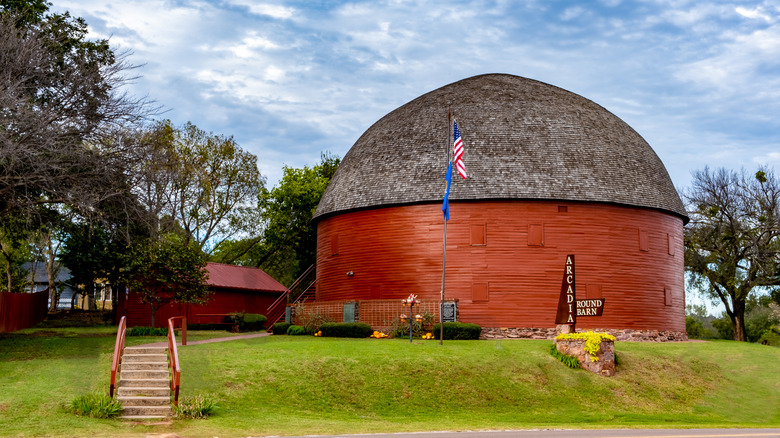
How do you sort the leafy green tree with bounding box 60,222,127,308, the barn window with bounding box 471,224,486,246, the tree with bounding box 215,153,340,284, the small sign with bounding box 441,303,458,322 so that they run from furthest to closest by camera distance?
the tree with bounding box 215,153,340,284
the leafy green tree with bounding box 60,222,127,308
the barn window with bounding box 471,224,486,246
the small sign with bounding box 441,303,458,322

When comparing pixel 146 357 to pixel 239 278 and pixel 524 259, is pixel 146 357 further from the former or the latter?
pixel 239 278

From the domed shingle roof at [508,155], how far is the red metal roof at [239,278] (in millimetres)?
8895

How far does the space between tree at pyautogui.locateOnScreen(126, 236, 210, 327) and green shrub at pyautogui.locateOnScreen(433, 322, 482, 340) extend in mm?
9866

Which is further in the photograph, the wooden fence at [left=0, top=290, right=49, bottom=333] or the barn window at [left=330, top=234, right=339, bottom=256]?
the barn window at [left=330, top=234, right=339, bottom=256]

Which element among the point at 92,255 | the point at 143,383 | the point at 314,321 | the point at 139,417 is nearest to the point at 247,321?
the point at 314,321

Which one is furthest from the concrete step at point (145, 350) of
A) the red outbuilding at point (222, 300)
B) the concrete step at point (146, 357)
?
the red outbuilding at point (222, 300)

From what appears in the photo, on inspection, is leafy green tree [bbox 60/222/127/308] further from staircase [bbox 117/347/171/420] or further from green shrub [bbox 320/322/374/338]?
staircase [bbox 117/347/171/420]

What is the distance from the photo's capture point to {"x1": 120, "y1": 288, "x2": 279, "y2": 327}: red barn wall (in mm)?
37984

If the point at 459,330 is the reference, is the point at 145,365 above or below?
below

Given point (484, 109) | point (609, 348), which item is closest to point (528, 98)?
point (484, 109)

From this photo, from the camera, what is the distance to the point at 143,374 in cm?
1747

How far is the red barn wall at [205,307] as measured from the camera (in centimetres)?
3798

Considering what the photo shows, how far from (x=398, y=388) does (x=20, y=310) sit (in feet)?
71.2

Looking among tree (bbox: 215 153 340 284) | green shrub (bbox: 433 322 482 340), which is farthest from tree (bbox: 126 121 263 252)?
green shrub (bbox: 433 322 482 340)
